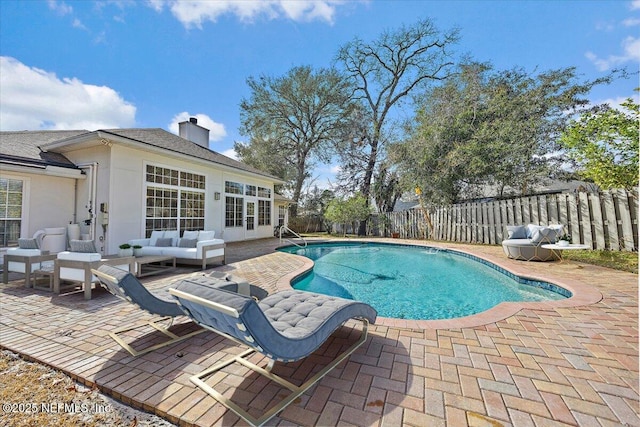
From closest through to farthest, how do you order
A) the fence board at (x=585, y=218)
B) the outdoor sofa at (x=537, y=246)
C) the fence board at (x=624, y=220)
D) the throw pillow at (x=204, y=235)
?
the outdoor sofa at (x=537, y=246) < the throw pillow at (x=204, y=235) < the fence board at (x=624, y=220) < the fence board at (x=585, y=218)

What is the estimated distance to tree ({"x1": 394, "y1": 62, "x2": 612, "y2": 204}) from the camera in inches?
452

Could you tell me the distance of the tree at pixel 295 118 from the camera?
1939cm

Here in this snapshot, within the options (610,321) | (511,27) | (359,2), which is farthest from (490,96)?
(610,321)

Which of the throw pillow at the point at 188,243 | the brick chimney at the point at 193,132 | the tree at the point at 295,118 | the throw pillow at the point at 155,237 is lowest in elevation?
the throw pillow at the point at 188,243

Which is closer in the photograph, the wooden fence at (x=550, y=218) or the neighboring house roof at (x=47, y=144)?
the neighboring house roof at (x=47, y=144)

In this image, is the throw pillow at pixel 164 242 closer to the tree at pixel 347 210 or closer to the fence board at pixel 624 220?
the tree at pixel 347 210

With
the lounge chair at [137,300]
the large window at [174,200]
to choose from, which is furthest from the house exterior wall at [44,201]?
the lounge chair at [137,300]

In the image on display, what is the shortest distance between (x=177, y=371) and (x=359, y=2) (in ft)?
41.3

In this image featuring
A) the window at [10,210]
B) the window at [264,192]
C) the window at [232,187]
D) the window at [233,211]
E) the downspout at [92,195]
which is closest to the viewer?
the window at [10,210]

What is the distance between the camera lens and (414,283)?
21.2 feet

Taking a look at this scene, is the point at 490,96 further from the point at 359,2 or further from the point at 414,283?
the point at 414,283

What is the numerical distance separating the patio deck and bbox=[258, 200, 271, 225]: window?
10.8m

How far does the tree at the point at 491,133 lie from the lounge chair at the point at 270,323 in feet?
38.5

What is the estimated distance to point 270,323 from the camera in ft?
6.10
